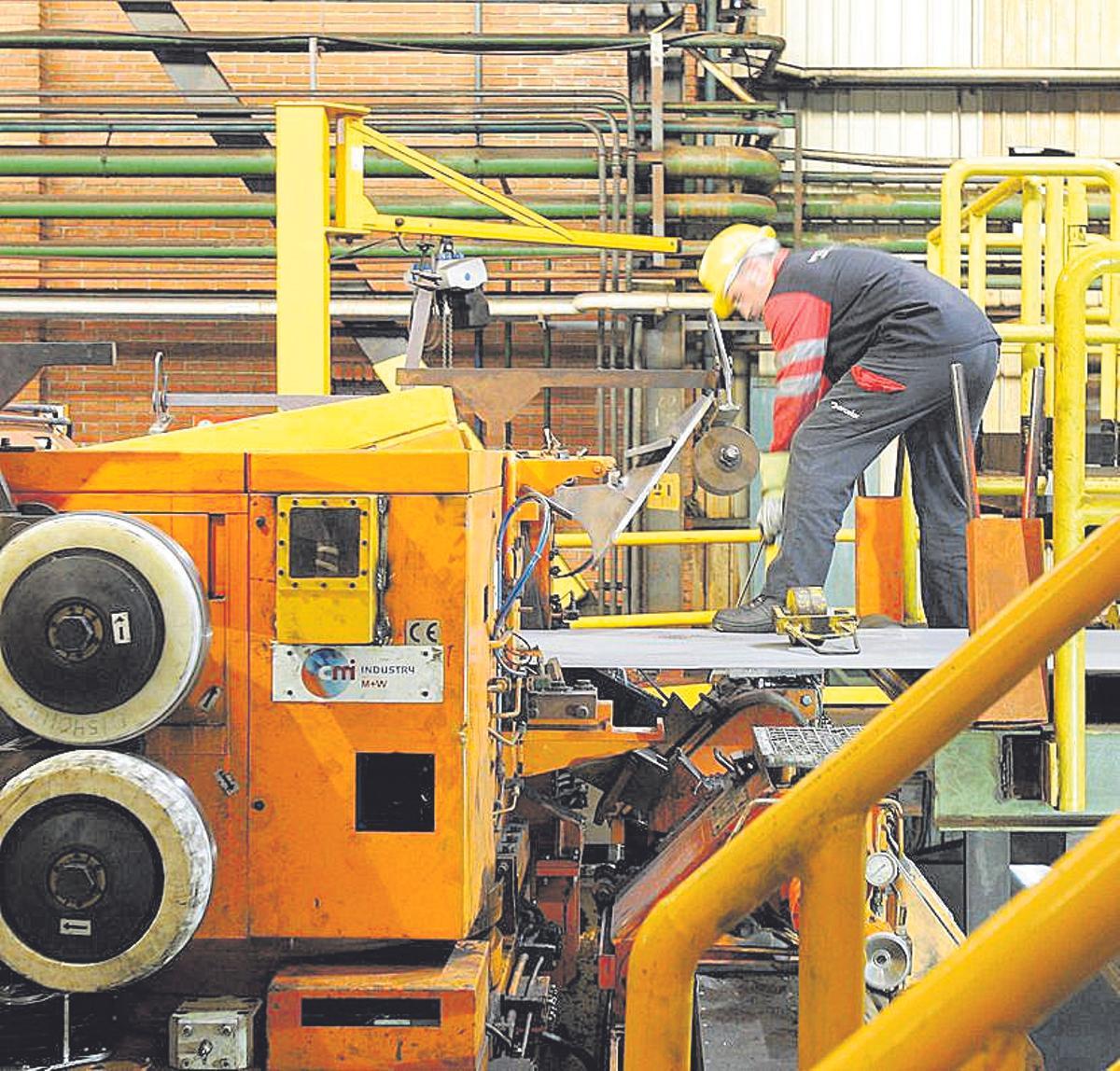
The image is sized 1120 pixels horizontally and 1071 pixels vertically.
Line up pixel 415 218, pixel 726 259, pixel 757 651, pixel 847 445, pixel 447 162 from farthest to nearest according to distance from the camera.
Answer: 1. pixel 447 162
2. pixel 415 218
3. pixel 726 259
4. pixel 847 445
5. pixel 757 651

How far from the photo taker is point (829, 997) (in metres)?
2.19

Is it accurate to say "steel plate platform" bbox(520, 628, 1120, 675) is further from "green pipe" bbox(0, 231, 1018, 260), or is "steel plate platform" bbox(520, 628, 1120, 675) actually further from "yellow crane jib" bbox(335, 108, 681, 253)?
"green pipe" bbox(0, 231, 1018, 260)

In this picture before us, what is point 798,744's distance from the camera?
4352 millimetres

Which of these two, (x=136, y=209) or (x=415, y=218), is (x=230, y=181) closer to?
(x=136, y=209)

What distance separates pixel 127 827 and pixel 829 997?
1342 mm

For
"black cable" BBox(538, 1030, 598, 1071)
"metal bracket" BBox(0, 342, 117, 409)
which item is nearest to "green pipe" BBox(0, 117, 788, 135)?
"black cable" BBox(538, 1030, 598, 1071)

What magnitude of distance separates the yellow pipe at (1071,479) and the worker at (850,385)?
130 cm

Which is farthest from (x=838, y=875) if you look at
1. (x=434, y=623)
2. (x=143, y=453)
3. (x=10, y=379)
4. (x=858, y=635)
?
(x=858, y=635)

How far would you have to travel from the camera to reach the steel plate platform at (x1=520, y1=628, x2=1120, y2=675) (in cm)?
454

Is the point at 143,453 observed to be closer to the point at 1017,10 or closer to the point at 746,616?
the point at 746,616

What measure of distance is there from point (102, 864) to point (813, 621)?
264 cm

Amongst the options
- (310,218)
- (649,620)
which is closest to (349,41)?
(649,620)

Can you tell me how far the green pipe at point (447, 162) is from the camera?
1020cm

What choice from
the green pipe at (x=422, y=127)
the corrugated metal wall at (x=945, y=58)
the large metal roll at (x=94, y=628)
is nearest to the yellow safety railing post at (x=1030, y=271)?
the green pipe at (x=422, y=127)
